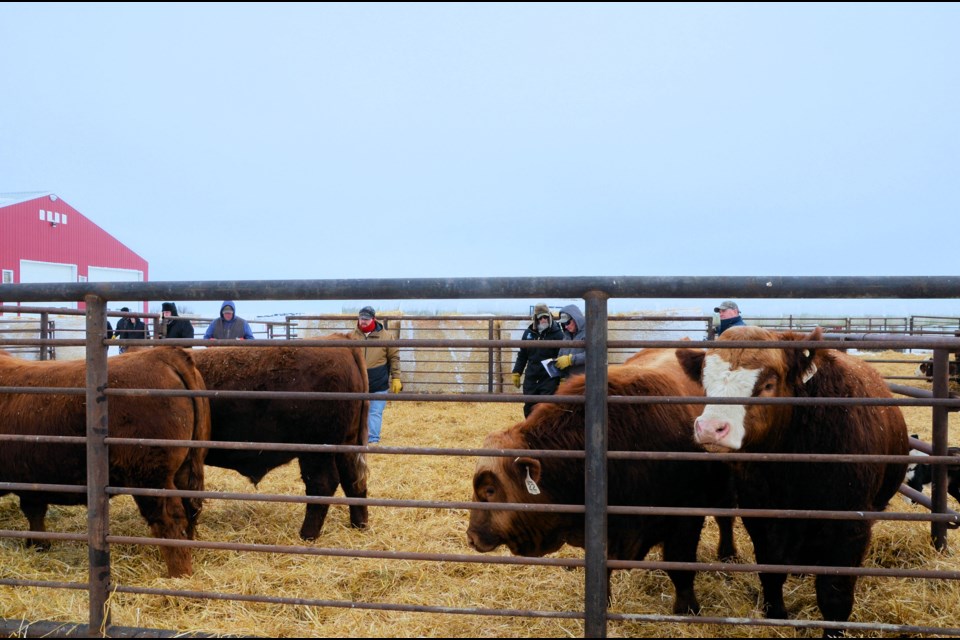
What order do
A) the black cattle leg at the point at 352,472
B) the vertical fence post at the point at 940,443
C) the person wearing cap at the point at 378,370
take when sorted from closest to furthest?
the vertical fence post at the point at 940,443
the black cattle leg at the point at 352,472
the person wearing cap at the point at 378,370

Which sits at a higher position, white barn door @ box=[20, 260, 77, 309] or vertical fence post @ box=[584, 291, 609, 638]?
white barn door @ box=[20, 260, 77, 309]

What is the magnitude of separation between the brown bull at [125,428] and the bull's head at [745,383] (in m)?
2.93

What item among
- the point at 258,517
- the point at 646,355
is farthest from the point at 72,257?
the point at 646,355

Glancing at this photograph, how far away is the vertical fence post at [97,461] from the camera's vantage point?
270 cm

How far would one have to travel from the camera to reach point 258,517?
552 centimetres

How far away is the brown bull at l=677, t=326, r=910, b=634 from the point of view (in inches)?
116

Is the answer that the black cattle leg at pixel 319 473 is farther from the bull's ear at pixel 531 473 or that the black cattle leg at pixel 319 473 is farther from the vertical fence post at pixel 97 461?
the bull's ear at pixel 531 473

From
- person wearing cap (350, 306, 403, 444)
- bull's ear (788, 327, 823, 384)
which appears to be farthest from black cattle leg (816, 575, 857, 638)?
person wearing cap (350, 306, 403, 444)

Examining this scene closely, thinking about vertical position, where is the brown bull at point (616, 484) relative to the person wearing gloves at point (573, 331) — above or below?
below

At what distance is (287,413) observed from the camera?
521cm

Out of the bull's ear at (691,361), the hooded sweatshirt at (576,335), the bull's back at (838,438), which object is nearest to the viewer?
the bull's back at (838,438)

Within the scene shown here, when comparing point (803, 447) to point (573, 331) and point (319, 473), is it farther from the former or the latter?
point (319, 473)

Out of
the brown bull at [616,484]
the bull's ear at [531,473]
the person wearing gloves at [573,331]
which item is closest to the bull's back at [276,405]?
the person wearing gloves at [573,331]

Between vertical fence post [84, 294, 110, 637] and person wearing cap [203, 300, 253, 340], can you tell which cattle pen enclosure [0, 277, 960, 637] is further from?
person wearing cap [203, 300, 253, 340]
